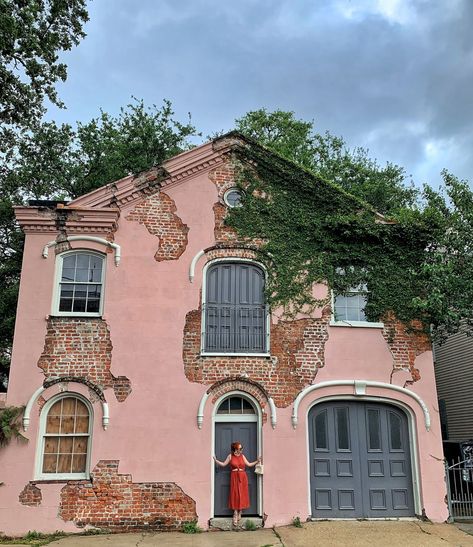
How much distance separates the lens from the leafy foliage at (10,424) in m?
10.6

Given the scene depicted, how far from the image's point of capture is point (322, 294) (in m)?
12.4

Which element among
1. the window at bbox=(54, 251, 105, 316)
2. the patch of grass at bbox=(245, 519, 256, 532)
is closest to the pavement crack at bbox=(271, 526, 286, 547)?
the patch of grass at bbox=(245, 519, 256, 532)

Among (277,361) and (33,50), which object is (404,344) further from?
(33,50)

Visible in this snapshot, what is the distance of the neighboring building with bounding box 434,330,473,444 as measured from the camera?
1708 centimetres

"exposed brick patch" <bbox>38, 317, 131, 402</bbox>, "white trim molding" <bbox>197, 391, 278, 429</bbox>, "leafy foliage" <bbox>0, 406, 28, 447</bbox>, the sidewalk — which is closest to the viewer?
the sidewalk

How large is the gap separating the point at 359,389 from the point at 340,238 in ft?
12.1

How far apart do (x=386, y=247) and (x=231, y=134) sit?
16.0 ft

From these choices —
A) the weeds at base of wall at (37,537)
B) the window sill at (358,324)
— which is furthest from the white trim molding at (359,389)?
the weeds at base of wall at (37,537)

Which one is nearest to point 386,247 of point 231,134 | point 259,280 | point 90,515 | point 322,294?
point 322,294

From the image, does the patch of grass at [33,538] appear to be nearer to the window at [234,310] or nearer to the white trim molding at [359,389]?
the window at [234,310]

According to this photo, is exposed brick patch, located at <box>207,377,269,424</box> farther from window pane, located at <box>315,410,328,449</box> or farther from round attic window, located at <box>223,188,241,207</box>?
round attic window, located at <box>223,188,241,207</box>

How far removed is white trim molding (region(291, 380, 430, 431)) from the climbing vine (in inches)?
62.6

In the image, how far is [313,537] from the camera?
986cm

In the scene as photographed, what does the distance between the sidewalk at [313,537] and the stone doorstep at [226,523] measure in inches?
9.6
